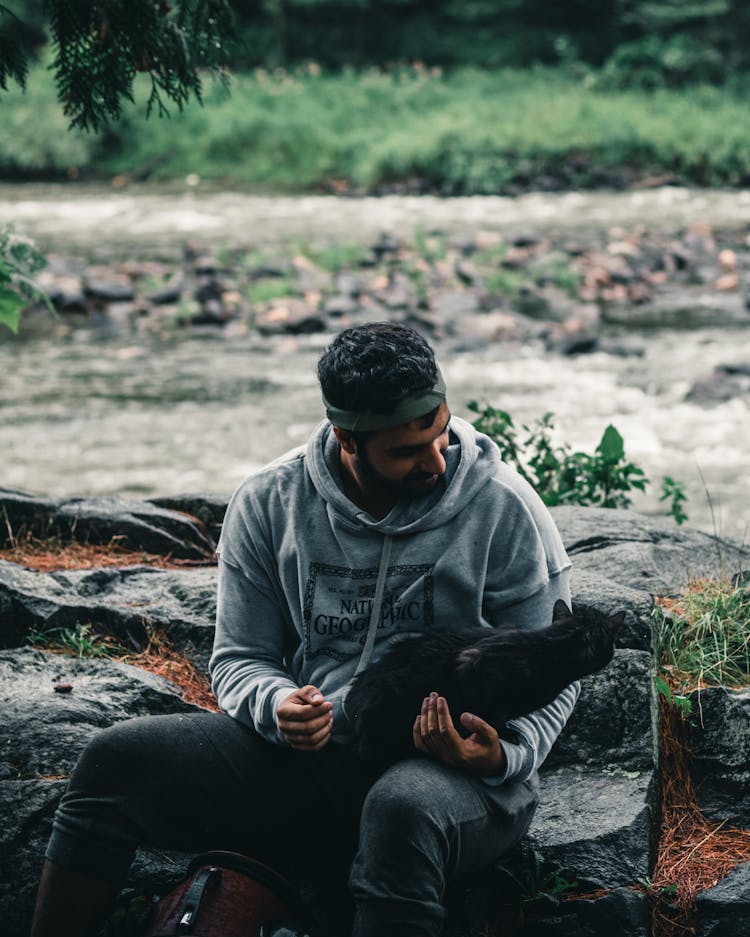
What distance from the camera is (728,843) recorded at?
3.15 metres

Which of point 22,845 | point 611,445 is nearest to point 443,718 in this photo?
point 22,845

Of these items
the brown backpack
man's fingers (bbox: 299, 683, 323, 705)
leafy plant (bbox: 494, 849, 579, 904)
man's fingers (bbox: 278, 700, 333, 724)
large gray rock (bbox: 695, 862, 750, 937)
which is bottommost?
large gray rock (bbox: 695, 862, 750, 937)

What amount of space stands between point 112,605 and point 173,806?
52.3 inches

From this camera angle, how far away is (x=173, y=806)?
2666 millimetres

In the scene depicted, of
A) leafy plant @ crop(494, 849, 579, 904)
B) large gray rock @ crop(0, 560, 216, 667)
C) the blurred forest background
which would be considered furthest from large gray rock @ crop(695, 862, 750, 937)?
the blurred forest background

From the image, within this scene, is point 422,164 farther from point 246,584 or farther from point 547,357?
point 246,584

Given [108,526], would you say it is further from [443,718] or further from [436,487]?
[443,718]

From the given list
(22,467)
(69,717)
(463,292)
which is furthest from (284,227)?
(69,717)

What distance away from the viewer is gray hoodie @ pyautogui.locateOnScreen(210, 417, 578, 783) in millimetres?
2773

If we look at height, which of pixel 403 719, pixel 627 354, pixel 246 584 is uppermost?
pixel 246 584

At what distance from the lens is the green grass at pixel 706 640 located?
3596mm

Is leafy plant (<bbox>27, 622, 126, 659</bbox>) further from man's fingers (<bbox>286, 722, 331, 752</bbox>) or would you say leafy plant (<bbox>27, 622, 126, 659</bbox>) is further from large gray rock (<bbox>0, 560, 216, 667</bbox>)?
man's fingers (<bbox>286, 722, 331, 752</bbox>)

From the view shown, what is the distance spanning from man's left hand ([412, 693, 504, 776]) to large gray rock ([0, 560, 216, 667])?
138 centimetres

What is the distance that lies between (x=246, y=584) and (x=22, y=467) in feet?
19.7
